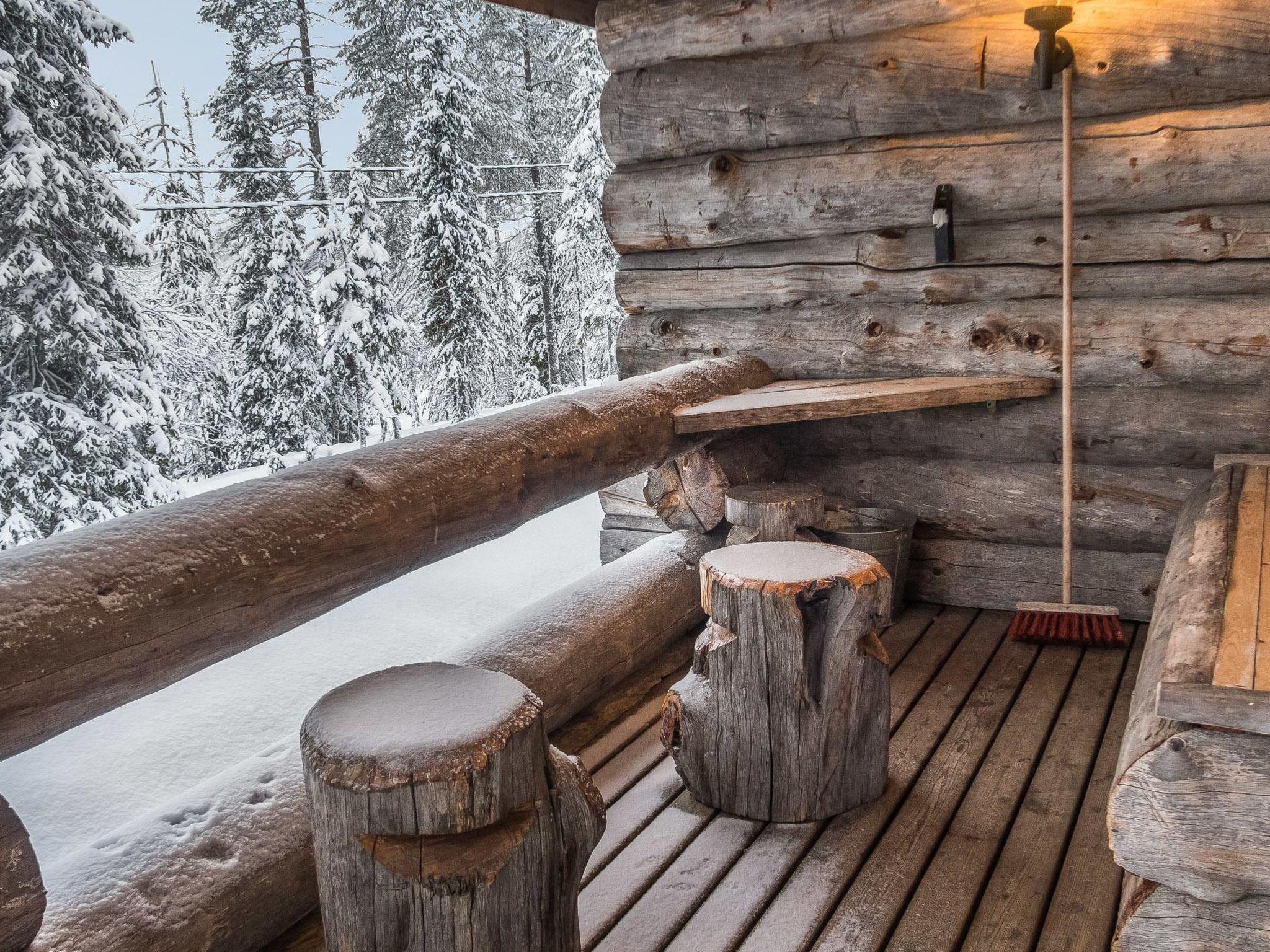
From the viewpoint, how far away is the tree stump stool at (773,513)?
3.66m

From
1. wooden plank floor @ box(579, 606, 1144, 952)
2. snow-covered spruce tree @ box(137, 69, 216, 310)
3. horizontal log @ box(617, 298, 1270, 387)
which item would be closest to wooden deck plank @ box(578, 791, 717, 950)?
wooden plank floor @ box(579, 606, 1144, 952)

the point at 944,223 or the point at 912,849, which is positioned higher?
the point at 944,223

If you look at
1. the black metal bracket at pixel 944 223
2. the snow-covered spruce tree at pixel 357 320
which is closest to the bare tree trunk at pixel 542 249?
the snow-covered spruce tree at pixel 357 320

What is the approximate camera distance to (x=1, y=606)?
1588 mm

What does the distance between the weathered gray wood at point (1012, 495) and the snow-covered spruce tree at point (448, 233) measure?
19.4ft

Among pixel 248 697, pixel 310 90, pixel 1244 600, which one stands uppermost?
pixel 310 90

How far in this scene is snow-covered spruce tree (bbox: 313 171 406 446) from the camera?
9.15 meters

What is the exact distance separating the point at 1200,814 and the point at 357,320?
28.3 ft

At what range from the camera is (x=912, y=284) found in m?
4.10

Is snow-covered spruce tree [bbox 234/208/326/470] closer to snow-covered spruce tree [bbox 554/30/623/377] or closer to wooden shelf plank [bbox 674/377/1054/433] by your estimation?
snow-covered spruce tree [bbox 554/30/623/377]

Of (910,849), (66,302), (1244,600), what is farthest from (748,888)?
(66,302)

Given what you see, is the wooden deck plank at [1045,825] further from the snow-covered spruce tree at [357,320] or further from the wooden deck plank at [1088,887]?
the snow-covered spruce tree at [357,320]

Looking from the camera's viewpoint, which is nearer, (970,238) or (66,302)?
(970,238)

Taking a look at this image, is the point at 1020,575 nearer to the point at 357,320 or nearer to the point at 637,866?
the point at 637,866
